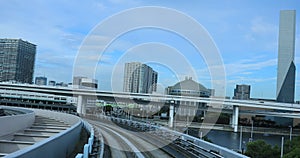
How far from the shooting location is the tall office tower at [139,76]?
39938 millimetres

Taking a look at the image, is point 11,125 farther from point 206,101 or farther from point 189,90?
point 206,101

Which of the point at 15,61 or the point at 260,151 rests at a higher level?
the point at 15,61

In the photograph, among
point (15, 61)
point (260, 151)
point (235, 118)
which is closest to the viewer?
point (260, 151)

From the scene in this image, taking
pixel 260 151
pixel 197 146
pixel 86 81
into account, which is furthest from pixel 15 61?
pixel 197 146

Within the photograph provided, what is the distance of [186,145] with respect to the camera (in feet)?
49.1

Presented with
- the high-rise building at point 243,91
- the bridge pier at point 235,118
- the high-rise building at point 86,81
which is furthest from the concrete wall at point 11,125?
the high-rise building at point 243,91

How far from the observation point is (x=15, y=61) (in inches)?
4151

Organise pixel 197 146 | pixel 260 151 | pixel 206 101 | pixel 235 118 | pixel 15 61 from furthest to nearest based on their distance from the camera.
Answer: pixel 15 61, pixel 235 118, pixel 206 101, pixel 260 151, pixel 197 146

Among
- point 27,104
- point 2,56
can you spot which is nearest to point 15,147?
point 27,104

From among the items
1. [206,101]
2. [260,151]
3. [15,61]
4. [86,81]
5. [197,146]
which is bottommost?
[260,151]

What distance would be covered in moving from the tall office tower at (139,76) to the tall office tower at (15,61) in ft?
Answer: 219

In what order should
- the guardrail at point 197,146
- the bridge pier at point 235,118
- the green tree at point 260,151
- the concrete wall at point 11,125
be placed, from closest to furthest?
1. the guardrail at point 197,146
2. the concrete wall at point 11,125
3. the green tree at point 260,151
4. the bridge pier at point 235,118

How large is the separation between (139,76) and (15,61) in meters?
75.4

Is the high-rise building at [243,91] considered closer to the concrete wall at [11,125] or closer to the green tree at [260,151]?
the green tree at [260,151]
